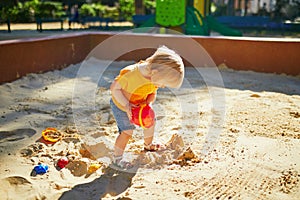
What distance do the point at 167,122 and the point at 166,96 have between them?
0.90 metres

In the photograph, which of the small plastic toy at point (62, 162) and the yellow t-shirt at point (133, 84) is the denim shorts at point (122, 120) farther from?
the small plastic toy at point (62, 162)

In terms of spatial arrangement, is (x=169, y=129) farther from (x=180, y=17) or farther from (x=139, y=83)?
(x=180, y=17)

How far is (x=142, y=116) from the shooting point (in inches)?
91.4

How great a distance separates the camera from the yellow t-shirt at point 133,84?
7.32ft

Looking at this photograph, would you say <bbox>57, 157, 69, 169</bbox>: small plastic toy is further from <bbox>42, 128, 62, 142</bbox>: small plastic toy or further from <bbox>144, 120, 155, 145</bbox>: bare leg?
<bbox>144, 120, 155, 145</bbox>: bare leg

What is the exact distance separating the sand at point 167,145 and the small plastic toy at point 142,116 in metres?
0.25

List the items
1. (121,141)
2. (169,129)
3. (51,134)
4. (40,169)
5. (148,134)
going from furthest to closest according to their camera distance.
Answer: (169,129) < (51,134) < (148,134) < (121,141) < (40,169)

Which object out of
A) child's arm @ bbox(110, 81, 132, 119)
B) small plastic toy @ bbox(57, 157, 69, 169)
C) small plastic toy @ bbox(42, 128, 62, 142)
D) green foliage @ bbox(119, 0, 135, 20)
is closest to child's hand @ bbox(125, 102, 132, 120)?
child's arm @ bbox(110, 81, 132, 119)

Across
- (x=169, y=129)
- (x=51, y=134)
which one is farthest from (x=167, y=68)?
(x=51, y=134)

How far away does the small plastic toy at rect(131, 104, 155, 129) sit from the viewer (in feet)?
7.60

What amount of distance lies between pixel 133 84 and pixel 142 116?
9.0 inches

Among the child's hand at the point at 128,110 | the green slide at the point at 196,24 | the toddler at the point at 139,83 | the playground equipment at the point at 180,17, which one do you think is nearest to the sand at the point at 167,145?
the toddler at the point at 139,83

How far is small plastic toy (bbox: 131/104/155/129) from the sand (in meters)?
0.25

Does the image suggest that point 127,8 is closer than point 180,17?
No
